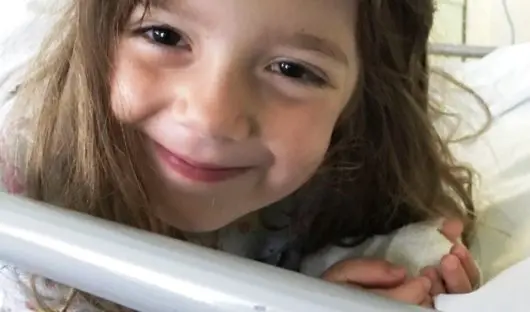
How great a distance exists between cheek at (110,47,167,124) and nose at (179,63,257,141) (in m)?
0.03

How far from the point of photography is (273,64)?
0.77 metres

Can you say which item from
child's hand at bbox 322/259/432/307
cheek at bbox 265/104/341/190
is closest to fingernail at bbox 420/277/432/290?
child's hand at bbox 322/259/432/307

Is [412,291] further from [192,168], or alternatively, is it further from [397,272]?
[192,168]

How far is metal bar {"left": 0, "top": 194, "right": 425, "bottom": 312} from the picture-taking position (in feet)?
1.66

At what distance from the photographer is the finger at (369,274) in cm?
87

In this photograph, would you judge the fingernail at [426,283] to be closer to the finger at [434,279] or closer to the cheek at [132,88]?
the finger at [434,279]

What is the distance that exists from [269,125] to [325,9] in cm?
9

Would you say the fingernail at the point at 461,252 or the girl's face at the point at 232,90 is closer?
the girl's face at the point at 232,90

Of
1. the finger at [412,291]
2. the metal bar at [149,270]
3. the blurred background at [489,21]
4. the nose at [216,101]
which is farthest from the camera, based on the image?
the blurred background at [489,21]

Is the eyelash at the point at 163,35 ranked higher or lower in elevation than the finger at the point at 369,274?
higher

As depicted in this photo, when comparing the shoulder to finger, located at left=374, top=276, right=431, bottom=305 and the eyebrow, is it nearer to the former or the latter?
finger, located at left=374, top=276, right=431, bottom=305

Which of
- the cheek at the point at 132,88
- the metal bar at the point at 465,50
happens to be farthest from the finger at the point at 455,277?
the metal bar at the point at 465,50

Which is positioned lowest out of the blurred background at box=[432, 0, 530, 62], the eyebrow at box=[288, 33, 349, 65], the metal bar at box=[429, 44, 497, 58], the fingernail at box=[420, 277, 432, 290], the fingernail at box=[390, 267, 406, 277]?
the blurred background at box=[432, 0, 530, 62]

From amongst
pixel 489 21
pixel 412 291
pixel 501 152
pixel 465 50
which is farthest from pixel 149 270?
pixel 489 21
